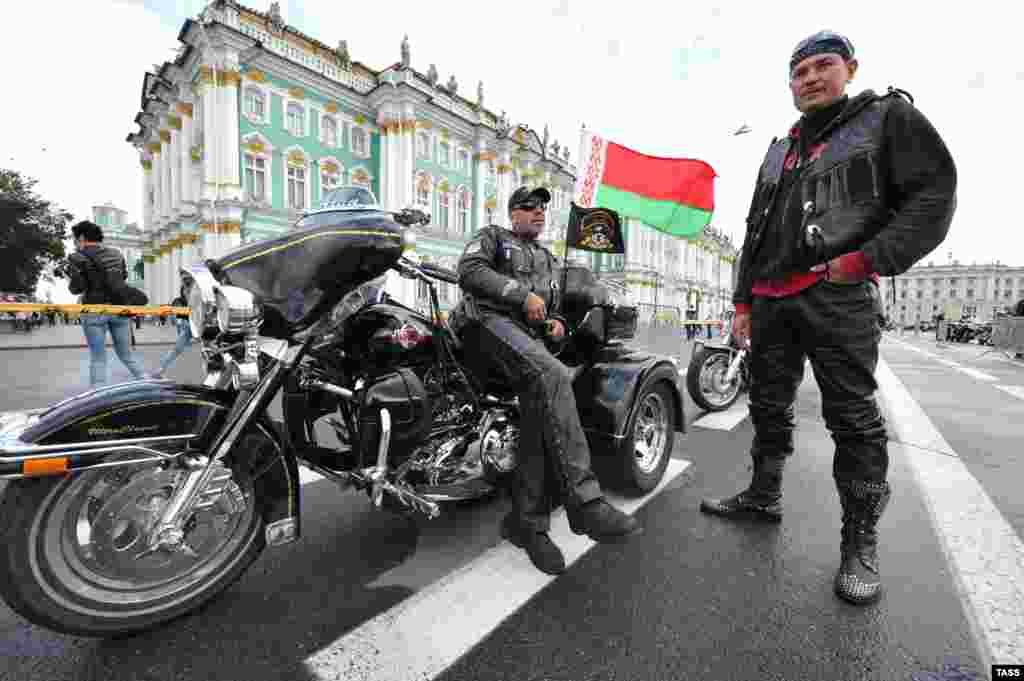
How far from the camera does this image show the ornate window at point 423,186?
33500 mm

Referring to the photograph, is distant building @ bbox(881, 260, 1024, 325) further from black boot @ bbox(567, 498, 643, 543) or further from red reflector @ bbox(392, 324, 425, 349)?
red reflector @ bbox(392, 324, 425, 349)

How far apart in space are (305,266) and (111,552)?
3.58ft

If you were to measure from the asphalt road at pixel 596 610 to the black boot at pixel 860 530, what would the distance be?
0.09m

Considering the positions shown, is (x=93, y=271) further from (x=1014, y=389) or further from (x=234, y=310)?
(x=1014, y=389)

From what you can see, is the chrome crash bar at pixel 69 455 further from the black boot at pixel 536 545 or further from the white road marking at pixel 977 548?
the white road marking at pixel 977 548

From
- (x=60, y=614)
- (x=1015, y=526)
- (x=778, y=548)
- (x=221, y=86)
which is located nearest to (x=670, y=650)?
(x=778, y=548)

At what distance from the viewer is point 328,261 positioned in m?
1.61

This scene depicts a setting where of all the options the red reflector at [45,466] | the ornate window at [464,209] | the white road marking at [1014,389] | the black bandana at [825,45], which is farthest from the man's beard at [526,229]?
the ornate window at [464,209]

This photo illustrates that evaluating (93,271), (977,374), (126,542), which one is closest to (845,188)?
(126,542)

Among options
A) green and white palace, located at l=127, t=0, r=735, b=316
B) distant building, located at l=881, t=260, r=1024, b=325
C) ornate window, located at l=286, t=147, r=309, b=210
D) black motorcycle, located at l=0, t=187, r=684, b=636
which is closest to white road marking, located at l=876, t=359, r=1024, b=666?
black motorcycle, located at l=0, t=187, r=684, b=636

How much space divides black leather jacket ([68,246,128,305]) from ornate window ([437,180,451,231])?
3257 cm

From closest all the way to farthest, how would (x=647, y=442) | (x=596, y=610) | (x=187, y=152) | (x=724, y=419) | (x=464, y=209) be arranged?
(x=596, y=610) → (x=647, y=442) → (x=724, y=419) → (x=187, y=152) → (x=464, y=209)

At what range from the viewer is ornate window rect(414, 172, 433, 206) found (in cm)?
3350

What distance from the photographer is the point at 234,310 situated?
1.46 meters
